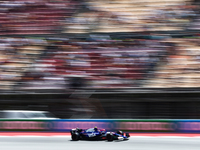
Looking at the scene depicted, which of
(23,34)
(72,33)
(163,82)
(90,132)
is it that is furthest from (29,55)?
(90,132)

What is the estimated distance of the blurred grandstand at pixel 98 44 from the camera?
15172mm

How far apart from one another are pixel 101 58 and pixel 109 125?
4.35 m

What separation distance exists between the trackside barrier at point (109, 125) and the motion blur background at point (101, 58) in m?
1.22

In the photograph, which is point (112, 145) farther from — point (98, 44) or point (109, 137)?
point (98, 44)

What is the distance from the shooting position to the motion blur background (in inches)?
553

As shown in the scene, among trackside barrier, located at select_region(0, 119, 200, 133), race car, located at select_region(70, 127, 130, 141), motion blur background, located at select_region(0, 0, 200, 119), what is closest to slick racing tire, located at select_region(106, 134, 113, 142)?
race car, located at select_region(70, 127, 130, 141)

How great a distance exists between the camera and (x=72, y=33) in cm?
1670

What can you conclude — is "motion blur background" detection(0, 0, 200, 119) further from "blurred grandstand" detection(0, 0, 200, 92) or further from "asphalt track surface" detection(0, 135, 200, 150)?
"asphalt track surface" detection(0, 135, 200, 150)

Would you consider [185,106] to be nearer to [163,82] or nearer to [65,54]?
[163,82]

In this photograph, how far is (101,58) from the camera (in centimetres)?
1587

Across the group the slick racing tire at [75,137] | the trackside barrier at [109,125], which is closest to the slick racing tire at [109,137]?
the slick racing tire at [75,137]

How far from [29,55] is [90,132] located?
8.05 metres

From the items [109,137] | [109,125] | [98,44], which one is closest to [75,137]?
[109,137]

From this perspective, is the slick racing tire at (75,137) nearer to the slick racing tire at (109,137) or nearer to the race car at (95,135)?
A: the race car at (95,135)
